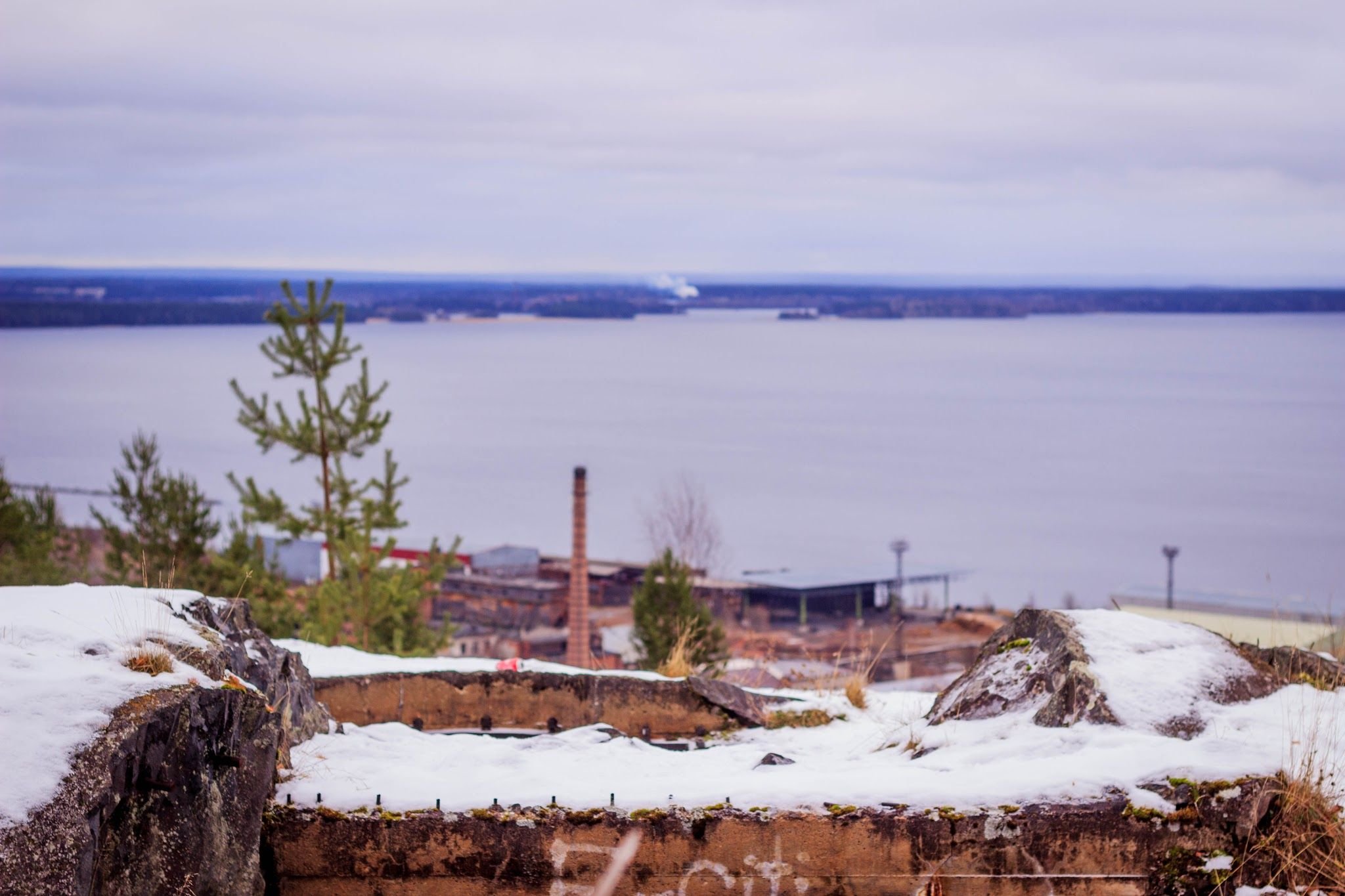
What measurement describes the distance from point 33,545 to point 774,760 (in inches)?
946

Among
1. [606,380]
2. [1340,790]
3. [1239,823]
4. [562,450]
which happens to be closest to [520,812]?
[1239,823]

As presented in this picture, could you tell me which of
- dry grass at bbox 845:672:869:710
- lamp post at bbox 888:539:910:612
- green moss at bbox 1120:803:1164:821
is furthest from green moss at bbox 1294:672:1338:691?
lamp post at bbox 888:539:910:612

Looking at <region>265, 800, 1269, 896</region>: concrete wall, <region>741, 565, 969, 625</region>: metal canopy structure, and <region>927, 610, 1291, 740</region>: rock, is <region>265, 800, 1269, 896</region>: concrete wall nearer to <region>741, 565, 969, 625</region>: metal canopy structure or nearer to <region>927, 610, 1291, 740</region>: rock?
<region>927, 610, 1291, 740</region>: rock

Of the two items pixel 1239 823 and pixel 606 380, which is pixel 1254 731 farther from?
pixel 606 380

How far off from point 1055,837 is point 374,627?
1575 centimetres

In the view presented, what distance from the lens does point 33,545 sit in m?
28.4

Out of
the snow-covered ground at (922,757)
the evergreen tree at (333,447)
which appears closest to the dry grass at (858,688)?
the snow-covered ground at (922,757)

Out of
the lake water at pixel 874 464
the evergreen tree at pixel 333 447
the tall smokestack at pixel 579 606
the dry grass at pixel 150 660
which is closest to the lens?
the dry grass at pixel 150 660

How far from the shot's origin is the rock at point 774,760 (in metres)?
8.24

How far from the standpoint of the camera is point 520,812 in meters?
6.91

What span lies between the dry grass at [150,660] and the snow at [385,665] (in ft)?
12.5

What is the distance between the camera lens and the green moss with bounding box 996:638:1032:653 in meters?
8.71

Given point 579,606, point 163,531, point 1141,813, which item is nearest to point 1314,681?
point 1141,813

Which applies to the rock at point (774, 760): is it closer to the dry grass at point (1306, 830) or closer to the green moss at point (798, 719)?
the green moss at point (798, 719)
